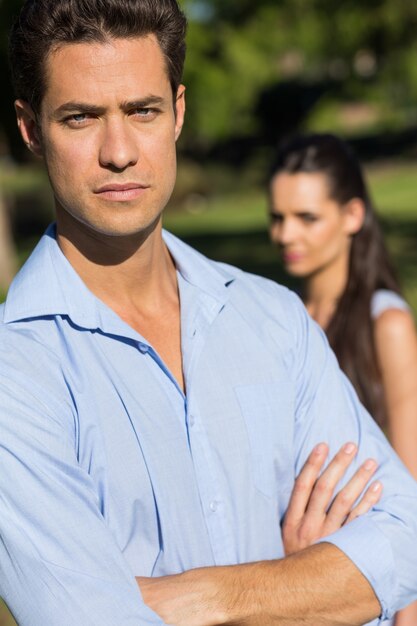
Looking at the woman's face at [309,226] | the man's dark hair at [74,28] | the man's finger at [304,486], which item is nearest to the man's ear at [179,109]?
the man's dark hair at [74,28]

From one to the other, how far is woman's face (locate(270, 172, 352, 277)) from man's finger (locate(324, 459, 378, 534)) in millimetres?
1761

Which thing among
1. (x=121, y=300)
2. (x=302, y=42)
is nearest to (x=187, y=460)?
(x=121, y=300)

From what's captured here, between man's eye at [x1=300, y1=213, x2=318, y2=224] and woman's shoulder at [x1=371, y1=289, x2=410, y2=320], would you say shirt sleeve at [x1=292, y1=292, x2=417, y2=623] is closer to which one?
woman's shoulder at [x1=371, y1=289, x2=410, y2=320]

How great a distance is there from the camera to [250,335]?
2.48m

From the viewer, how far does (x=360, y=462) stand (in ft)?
8.25

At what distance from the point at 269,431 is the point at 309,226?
191 centimetres

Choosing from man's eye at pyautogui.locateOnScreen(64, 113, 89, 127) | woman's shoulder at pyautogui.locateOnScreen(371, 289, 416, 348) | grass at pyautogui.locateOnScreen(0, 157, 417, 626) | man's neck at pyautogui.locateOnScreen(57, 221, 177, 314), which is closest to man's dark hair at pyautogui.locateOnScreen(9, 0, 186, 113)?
man's eye at pyautogui.locateOnScreen(64, 113, 89, 127)

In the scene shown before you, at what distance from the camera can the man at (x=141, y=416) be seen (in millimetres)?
2053

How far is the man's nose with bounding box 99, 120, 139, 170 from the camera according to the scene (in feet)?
7.21

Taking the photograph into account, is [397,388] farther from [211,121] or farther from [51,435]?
[211,121]

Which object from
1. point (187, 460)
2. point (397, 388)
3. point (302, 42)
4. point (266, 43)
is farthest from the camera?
point (266, 43)

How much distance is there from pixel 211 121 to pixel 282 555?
2071cm

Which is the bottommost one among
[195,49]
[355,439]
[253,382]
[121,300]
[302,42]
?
[355,439]

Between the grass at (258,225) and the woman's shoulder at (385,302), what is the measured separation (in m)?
8.04
